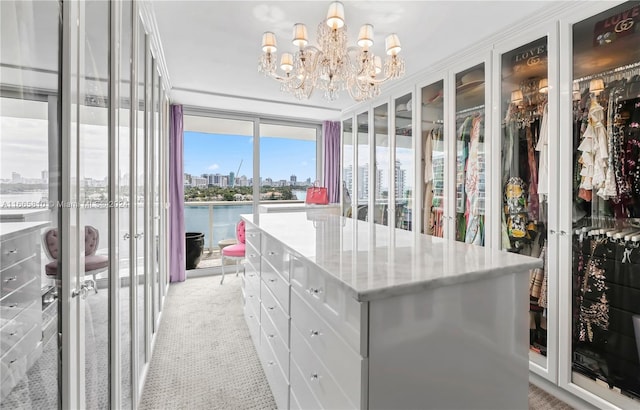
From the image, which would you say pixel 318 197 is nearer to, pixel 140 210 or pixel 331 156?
pixel 331 156

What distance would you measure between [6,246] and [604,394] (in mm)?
2805

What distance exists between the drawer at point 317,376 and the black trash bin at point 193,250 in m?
3.51

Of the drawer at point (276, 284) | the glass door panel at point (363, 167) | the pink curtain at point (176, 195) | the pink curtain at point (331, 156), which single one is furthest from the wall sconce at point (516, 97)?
the pink curtain at point (176, 195)

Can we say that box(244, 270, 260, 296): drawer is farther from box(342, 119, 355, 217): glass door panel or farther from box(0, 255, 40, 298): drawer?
box(342, 119, 355, 217): glass door panel

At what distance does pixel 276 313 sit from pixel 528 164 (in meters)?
2.08

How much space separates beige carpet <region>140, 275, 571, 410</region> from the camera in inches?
76.7

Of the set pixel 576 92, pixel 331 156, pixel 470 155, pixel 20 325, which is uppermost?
pixel 331 156

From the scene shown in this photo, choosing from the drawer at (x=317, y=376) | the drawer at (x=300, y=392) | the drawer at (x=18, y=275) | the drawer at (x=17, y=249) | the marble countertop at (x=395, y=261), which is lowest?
the drawer at (x=300, y=392)

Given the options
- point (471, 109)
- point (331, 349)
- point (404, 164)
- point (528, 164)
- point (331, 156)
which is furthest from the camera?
point (331, 156)

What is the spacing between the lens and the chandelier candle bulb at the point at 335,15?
1805 millimetres

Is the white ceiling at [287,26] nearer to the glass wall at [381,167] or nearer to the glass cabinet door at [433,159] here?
the glass cabinet door at [433,159]

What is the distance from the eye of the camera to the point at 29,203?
0.74 m

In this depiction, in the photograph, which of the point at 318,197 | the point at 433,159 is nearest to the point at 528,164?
the point at 433,159

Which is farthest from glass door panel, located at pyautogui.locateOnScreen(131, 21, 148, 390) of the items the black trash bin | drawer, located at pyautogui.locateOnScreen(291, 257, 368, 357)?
the black trash bin
